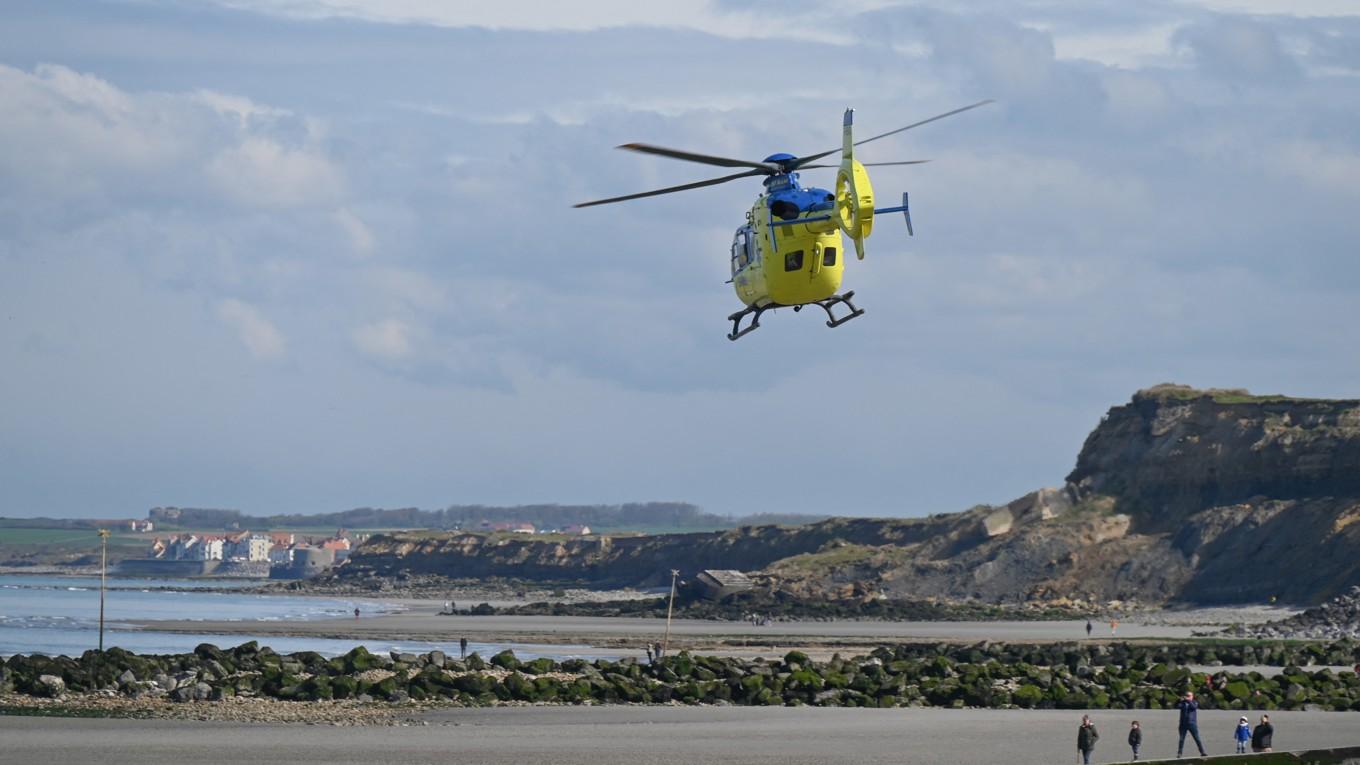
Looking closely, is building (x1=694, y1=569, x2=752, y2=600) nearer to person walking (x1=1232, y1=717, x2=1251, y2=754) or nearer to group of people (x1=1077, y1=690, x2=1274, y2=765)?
group of people (x1=1077, y1=690, x2=1274, y2=765)

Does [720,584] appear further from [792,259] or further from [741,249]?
[792,259]

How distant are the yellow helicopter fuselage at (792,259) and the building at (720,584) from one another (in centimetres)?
7977

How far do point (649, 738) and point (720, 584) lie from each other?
3222 inches

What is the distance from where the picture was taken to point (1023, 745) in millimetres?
37594

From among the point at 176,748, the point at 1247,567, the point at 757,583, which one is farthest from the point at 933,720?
the point at 757,583

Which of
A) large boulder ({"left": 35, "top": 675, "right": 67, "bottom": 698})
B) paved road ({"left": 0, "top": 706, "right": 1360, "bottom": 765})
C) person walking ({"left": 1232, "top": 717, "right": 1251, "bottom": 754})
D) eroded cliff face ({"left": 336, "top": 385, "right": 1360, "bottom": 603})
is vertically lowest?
paved road ({"left": 0, "top": 706, "right": 1360, "bottom": 765})

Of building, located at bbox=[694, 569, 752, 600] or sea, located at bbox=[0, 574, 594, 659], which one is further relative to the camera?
building, located at bbox=[694, 569, 752, 600]

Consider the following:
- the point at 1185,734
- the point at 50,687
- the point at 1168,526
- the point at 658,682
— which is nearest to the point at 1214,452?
the point at 1168,526

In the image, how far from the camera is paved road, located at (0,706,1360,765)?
34469 millimetres

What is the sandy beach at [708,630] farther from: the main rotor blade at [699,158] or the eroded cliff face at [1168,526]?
the main rotor blade at [699,158]

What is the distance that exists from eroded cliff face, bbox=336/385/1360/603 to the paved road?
2357 inches

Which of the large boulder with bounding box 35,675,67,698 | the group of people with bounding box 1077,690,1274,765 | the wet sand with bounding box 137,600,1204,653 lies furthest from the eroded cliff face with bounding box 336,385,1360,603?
the large boulder with bounding box 35,675,67,698

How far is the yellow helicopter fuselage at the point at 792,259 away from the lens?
123ft

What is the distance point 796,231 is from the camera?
123 feet
